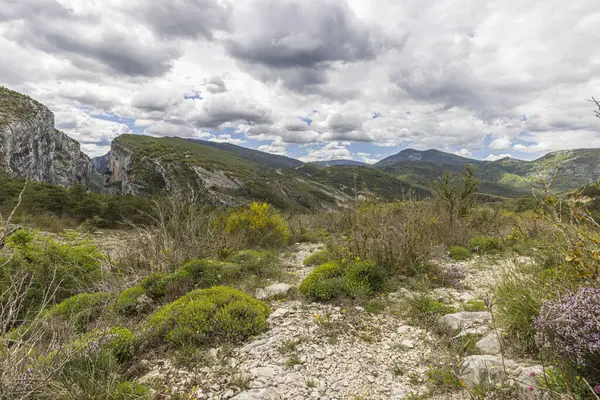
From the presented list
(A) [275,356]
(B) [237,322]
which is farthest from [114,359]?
(A) [275,356]

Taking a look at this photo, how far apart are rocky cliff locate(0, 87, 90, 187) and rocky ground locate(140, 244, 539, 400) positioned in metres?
45.1

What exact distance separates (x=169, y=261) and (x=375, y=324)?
5248 millimetres

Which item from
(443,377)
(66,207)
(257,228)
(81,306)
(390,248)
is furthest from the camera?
(66,207)

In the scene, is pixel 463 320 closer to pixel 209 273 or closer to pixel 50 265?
pixel 209 273

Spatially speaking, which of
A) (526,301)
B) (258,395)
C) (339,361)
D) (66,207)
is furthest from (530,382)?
(66,207)

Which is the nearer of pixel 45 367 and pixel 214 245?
pixel 45 367

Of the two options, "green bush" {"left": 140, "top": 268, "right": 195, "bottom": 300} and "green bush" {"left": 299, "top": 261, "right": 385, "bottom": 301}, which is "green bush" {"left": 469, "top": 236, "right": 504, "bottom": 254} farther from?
"green bush" {"left": 140, "top": 268, "right": 195, "bottom": 300}

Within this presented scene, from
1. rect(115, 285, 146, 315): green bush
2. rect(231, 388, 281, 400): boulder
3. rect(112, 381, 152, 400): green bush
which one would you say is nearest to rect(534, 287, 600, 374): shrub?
rect(231, 388, 281, 400): boulder

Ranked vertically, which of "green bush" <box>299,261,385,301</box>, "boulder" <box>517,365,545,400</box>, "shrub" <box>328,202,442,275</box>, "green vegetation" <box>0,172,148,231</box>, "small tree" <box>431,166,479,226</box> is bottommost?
"green vegetation" <box>0,172,148,231</box>

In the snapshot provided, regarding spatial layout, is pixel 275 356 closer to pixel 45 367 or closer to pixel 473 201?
pixel 45 367

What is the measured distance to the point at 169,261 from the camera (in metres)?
7.49

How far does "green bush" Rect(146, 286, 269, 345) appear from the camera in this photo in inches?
170

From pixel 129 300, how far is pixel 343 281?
413 centimetres

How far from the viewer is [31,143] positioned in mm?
53156
